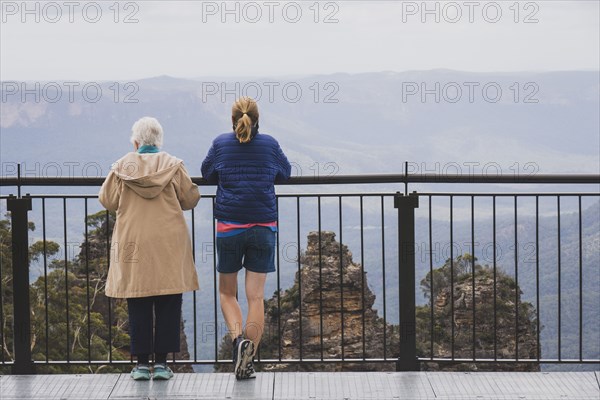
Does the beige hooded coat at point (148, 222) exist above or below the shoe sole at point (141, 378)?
above

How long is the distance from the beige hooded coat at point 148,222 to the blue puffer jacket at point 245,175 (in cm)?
19

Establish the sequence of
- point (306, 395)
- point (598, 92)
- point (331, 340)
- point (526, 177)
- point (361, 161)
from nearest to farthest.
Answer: point (306, 395), point (526, 177), point (331, 340), point (361, 161), point (598, 92)

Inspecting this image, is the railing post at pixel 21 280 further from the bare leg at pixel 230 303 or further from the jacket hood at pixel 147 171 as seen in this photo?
the bare leg at pixel 230 303

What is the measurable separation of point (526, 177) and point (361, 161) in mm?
156144

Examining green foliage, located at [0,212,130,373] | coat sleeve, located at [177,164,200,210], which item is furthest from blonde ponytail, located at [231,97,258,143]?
green foliage, located at [0,212,130,373]

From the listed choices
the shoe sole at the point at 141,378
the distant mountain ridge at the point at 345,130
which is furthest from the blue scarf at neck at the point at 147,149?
the distant mountain ridge at the point at 345,130

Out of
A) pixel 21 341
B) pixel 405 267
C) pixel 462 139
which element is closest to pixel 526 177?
pixel 405 267

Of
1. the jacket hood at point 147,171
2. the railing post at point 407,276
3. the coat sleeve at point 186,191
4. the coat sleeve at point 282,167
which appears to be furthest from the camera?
the railing post at point 407,276

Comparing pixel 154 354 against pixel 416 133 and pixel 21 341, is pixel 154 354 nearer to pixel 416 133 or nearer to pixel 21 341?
pixel 21 341

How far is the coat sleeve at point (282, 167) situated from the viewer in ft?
18.6

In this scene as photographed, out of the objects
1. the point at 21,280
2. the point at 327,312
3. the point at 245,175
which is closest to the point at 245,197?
the point at 245,175

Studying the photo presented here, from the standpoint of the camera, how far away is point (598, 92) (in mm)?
181500

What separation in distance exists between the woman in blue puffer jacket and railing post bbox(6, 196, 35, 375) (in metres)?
1.33

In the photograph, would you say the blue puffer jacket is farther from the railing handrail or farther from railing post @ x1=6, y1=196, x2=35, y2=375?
railing post @ x1=6, y1=196, x2=35, y2=375
